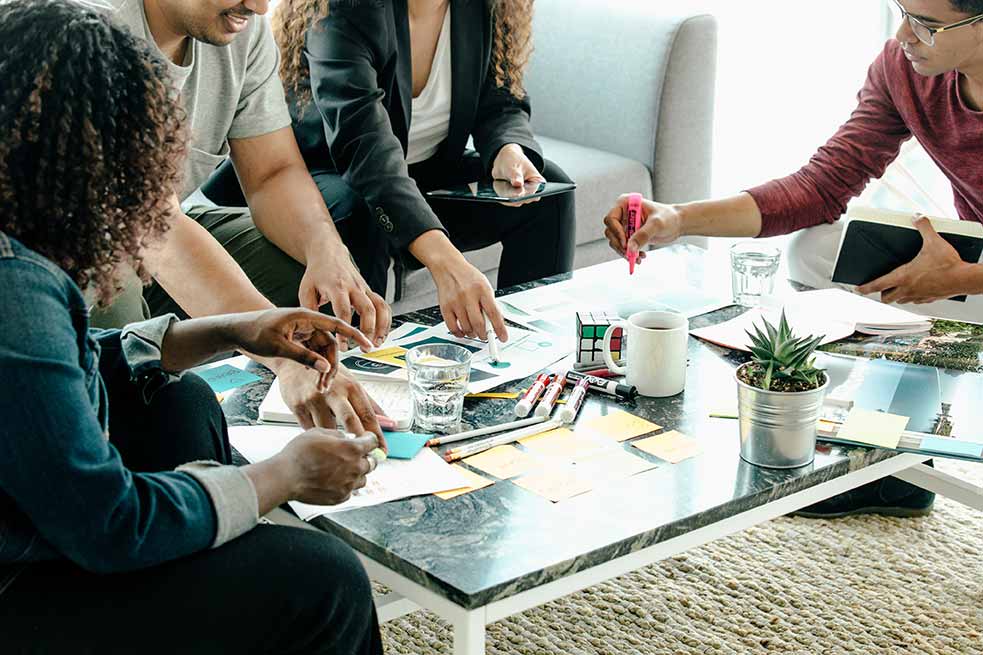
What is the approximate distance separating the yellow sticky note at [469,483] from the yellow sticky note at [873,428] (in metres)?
0.45

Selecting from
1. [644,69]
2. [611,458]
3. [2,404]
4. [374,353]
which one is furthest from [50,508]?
[644,69]

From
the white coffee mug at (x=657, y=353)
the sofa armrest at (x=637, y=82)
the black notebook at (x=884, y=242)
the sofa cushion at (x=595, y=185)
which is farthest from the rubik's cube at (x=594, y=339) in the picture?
the sofa armrest at (x=637, y=82)

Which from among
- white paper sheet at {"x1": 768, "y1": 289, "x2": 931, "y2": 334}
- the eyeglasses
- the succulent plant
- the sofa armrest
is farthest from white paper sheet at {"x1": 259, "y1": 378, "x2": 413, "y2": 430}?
the sofa armrest

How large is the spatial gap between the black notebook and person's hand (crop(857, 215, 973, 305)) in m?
0.01

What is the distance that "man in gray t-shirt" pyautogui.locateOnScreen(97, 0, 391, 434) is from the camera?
174 centimetres

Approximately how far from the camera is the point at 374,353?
1.72 m

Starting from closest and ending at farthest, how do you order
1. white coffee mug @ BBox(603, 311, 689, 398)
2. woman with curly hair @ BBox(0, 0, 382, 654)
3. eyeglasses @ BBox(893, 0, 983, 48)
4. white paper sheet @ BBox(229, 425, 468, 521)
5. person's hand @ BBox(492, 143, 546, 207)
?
woman with curly hair @ BBox(0, 0, 382, 654)
white paper sheet @ BBox(229, 425, 468, 521)
white coffee mug @ BBox(603, 311, 689, 398)
eyeglasses @ BBox(893, 0, 983, 48)
person's hand @ BBox(492, 143, 546, 207)

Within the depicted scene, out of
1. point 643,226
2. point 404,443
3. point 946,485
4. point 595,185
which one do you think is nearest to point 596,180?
point 595,185

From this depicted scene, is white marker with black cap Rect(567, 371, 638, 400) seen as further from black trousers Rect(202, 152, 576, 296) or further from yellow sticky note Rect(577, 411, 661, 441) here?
black trousers Rect(202, 152, 576, 296)

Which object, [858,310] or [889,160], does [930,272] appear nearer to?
[858,310]

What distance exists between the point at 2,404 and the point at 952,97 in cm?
179

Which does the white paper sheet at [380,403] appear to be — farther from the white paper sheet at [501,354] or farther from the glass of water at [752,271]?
the glass of water at [752,271]

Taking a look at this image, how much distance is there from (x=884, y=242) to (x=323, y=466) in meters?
1.19

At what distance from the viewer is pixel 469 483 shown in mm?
1335
